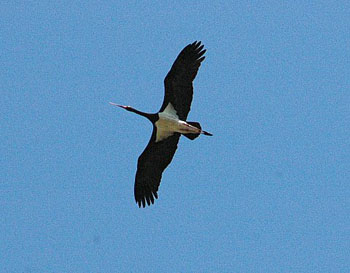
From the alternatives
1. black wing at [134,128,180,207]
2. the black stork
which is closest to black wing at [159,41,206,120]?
the black stork

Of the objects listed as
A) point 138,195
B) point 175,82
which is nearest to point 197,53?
point 175,82

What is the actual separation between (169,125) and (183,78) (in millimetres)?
1405

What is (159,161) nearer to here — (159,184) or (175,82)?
(159,184)

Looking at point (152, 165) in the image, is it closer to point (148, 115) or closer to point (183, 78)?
point (148, 115)

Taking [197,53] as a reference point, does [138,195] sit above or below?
below

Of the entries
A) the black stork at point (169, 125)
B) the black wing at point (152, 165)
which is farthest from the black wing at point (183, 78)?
the black wing at point (152, 165)

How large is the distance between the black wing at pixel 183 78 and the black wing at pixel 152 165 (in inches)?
39.5

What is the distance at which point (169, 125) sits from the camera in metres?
24.3

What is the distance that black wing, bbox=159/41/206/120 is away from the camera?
23.9m

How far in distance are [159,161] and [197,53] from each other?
3.33 metres

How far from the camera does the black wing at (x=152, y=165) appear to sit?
81.7ft

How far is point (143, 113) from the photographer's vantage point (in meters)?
25.0

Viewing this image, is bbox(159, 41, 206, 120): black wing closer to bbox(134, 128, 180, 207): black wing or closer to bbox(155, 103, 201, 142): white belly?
bbox(155, 103, 201, 142): white belly

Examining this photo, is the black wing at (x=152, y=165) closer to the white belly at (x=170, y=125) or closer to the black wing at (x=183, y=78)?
the white belly at (x=170, y=125)
